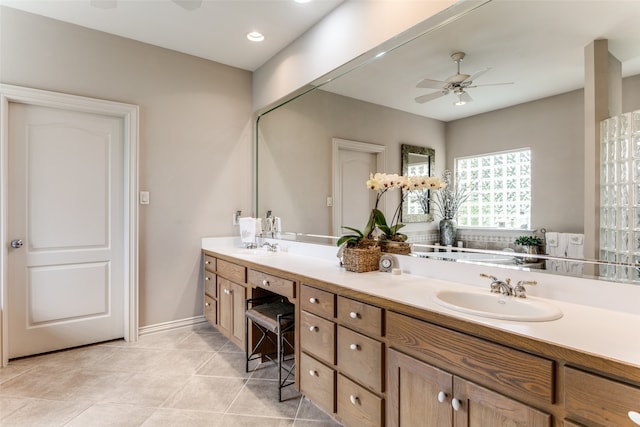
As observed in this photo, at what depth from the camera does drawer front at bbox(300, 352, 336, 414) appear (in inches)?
65.4

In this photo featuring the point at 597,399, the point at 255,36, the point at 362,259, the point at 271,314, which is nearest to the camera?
the point at 597,399

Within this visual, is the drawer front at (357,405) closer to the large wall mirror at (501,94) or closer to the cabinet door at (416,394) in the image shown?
the cabinet door at (416,394)

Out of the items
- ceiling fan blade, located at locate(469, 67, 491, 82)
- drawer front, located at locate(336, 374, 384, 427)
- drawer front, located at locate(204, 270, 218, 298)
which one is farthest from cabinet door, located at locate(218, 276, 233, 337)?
ceiling fan blade, located at locate(469, 67, 491, 82)

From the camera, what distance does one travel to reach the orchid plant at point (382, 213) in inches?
77.9

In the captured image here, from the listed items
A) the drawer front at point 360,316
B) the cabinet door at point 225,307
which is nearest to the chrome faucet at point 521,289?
the drawer front at point 360,316

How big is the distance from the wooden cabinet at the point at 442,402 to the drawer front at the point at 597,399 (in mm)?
89

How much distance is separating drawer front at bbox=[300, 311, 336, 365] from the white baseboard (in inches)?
70.0

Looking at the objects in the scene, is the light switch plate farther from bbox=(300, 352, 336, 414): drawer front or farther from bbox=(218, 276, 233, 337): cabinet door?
bbox=(300, 352, 336, 414): drawer front

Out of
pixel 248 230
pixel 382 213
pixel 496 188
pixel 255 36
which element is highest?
pixel 255 36

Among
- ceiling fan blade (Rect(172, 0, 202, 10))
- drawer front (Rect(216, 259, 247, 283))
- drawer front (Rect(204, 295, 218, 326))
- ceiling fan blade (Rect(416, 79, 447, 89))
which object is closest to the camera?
ceiling fan blade (Rect(416, 79, 447, 89))

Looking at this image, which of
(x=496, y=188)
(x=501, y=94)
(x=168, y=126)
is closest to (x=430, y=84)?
(x=501, y=94)

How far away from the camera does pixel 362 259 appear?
1916 mm

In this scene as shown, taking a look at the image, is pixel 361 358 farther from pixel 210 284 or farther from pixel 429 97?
pixel 210 284

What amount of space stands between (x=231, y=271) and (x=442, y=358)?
1.84 meters
